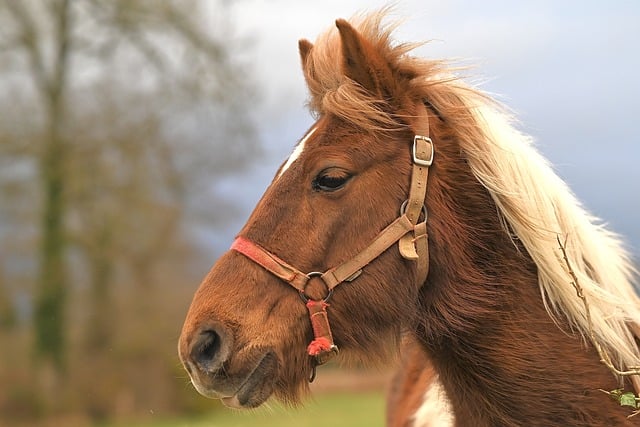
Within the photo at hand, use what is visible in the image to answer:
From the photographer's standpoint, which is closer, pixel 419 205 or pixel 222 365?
pixel 222 365

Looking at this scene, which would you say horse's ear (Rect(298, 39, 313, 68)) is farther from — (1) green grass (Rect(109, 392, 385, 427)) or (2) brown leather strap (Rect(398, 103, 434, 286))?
(1) green grass (Rect(109, 392, 385, 427))

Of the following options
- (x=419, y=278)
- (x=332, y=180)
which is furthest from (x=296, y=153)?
(x=419, y=278)

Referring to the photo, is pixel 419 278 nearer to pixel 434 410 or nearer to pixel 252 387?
pixel 252 387

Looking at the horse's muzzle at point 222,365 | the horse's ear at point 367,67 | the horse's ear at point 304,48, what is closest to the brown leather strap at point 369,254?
the horse's muzzle at point 222,365

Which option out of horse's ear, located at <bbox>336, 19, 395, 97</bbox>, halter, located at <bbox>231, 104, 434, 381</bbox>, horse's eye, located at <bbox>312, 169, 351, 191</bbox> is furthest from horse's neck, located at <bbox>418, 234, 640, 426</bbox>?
horse's ear, located at <bbox>336, 19, 395, 97</bbox>

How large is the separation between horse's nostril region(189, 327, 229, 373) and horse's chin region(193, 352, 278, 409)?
0.08 meters

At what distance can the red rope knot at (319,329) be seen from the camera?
10.1 feet

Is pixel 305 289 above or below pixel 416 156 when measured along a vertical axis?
below

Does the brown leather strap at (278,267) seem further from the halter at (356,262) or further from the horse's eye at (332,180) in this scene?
the horse's eye at (332,180)

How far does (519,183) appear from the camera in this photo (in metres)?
3.16

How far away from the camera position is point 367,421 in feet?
51.2

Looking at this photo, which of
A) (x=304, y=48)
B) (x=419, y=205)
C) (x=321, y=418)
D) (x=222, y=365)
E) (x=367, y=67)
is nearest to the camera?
(x=222, y=365)

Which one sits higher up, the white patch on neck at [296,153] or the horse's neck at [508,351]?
the white patch on neck at [296,153]

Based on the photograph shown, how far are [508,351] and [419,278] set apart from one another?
1.50 ft
